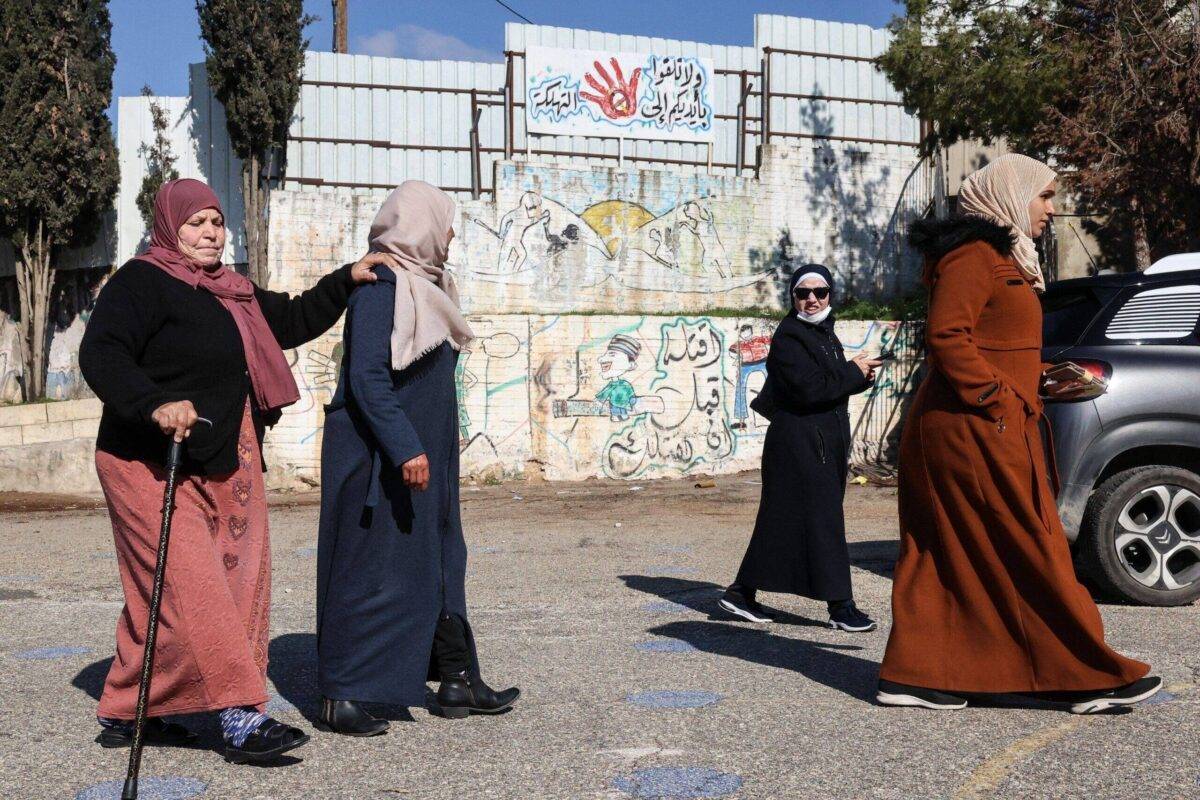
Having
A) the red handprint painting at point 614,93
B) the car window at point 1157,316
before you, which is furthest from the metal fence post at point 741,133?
the car window at point 1157,316

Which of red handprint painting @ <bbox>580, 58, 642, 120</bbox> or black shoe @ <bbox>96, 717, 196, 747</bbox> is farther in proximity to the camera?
red handprint painting @ <bbox>580, 58, 642, 120</bbox>

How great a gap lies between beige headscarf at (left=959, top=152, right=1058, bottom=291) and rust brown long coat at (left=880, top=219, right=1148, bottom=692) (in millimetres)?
80

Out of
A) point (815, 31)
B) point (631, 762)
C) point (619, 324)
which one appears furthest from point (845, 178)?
point (631, 762)

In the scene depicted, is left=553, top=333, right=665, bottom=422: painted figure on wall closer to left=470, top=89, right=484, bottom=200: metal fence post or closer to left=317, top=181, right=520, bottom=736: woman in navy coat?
left=470, top=89, right=484, bottom=200: metal fence post

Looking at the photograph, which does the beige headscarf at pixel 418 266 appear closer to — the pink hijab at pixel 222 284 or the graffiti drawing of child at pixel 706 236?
the pink hijab at pixel 222 284

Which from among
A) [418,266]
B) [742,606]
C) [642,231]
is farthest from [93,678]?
[642,231]

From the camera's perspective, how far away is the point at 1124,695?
4227mm

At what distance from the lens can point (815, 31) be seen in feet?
67.9

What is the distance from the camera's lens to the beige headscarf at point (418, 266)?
4262 mm

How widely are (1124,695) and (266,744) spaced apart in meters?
2.76

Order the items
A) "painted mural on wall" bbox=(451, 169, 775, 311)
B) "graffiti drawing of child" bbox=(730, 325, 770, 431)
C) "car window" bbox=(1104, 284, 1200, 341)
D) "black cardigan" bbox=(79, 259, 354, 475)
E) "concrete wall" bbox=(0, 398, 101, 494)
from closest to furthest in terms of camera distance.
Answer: "black cardigan" bbox=(79, 259, 354, 475) → "car window" bbox=(1104, 284, 1200, 341) → "concrete wall" bbox=(0, 398, 101, 494) → "graffiti drawing of child" bbox=(730, 325, 770, 431) → "painted mural on wall" bbox=(451, 169, 775, 311)

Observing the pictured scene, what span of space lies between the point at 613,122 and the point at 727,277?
2.90 metres

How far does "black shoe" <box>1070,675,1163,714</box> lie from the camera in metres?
4.22

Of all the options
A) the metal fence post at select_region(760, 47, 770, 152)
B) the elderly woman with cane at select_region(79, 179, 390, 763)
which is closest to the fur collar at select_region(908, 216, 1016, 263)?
the elderly woman with cane at select_region(79, 179, 390, 763)
